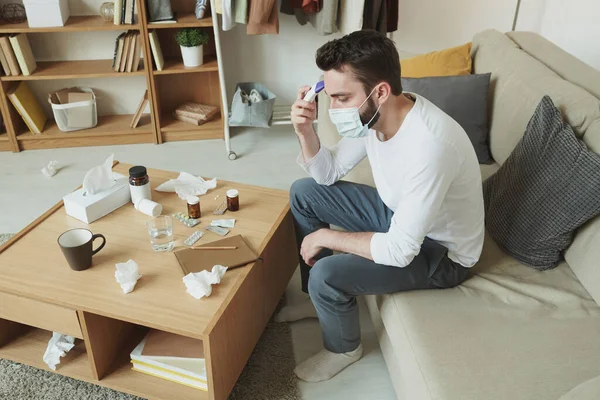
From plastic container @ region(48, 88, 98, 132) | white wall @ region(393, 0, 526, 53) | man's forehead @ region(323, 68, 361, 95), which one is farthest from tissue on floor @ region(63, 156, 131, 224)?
white wall @ region(393, 0, 526, 53)

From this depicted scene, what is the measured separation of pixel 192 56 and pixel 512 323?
2.30 m

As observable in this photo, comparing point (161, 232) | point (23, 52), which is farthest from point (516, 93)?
point (23, 52)

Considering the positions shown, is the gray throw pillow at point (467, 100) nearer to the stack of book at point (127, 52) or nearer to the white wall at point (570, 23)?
the white wall at point (570, 23)

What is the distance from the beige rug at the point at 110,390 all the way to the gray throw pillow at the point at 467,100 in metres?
1.10

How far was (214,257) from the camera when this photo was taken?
1674 millimetres

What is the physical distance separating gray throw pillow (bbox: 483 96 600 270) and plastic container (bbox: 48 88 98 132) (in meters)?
2.42

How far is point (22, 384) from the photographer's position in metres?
1.75

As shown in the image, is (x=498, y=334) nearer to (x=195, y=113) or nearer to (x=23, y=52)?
(x=195, y=113)

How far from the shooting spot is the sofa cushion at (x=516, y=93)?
172cm

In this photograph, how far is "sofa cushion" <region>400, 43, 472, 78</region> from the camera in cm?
235

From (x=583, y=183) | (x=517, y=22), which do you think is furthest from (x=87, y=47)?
(x=583, y=183)

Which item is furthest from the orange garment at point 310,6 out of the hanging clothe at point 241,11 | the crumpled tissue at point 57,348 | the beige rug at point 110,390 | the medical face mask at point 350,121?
the crumpled tissue at point 57,348

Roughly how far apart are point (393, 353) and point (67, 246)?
1.01m

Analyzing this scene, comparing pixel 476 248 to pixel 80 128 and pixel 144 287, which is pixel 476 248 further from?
pixel 80 128
